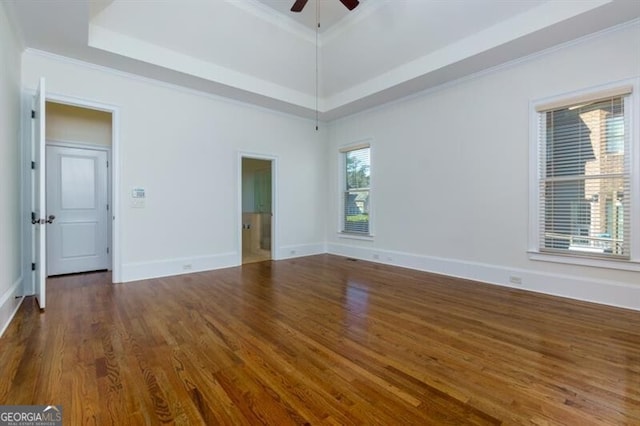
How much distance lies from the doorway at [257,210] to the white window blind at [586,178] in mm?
4844

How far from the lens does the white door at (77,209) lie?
186 inches

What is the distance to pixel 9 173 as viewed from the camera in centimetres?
306

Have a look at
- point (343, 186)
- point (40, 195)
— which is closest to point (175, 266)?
point (40, 195)

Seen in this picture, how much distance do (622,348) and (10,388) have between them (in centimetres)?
435

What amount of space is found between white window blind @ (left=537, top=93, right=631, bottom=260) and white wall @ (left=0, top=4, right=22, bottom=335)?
6017 mm

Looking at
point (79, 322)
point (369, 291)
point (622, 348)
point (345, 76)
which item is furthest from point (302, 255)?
point (622, 348)

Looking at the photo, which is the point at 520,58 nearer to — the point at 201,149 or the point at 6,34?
the point at 201,149

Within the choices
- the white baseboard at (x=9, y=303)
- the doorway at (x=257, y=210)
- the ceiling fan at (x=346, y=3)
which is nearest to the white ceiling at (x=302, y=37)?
the ceiling fan at (x=346, y=3)

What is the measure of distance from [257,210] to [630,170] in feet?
23.1

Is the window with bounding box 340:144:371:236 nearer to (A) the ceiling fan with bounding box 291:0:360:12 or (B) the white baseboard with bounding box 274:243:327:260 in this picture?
(B) the white baseboard with bounding box 274:243:327:260

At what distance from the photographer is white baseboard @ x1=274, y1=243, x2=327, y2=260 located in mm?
6196

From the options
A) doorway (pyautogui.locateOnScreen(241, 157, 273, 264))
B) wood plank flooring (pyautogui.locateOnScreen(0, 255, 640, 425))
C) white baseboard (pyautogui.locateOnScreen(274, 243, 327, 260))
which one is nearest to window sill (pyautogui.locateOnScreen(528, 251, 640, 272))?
wood plank flooring (pyautogui.locateOnScreen(0, 255, 640, 425))

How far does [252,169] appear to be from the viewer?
8305 millimetres

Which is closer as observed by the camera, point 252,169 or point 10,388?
point 10,388
